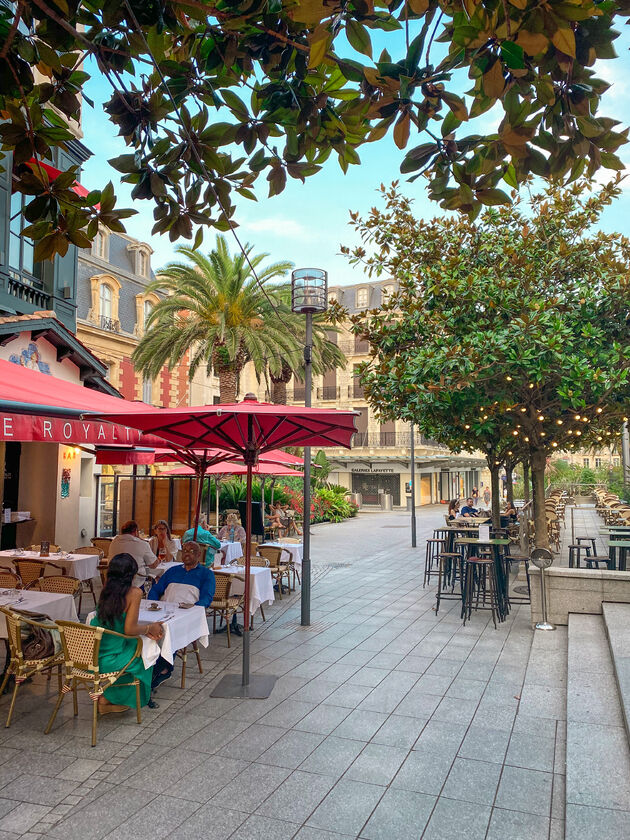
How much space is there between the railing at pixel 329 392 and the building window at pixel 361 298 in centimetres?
755

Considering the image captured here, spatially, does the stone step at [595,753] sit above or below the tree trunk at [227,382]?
below

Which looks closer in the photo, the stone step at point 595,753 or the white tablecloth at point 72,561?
the stone step at point 595,753

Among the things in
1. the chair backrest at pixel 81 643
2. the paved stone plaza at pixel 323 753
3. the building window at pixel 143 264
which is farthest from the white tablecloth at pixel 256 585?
the building window at pixel 143 264

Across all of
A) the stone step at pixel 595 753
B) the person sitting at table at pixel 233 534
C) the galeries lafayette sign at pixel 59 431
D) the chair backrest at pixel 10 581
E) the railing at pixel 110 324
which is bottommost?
the stone step at pixel 595 753

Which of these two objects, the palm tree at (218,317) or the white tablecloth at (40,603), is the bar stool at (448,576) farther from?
the palm tree at (218,317)

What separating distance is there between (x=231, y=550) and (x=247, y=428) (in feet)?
19.1

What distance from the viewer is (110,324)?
102ft

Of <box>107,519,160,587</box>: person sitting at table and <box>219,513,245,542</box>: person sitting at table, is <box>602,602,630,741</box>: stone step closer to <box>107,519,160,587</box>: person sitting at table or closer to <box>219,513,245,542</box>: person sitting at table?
<box>107,519,160,587</box>: person sitting at table

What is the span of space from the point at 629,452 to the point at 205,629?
3316 centimetres

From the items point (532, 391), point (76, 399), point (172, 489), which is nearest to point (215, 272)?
point (172, 489)

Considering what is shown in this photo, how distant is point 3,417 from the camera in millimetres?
6273

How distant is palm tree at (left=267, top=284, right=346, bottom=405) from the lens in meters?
21.6

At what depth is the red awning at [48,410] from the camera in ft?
17.6

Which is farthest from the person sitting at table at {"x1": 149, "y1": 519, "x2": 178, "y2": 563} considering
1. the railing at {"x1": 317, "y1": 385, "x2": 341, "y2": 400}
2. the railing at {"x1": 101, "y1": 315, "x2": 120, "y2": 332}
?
the railing at {"x1": 317, "y1": 385, "x2": 341, "y2": 400}
